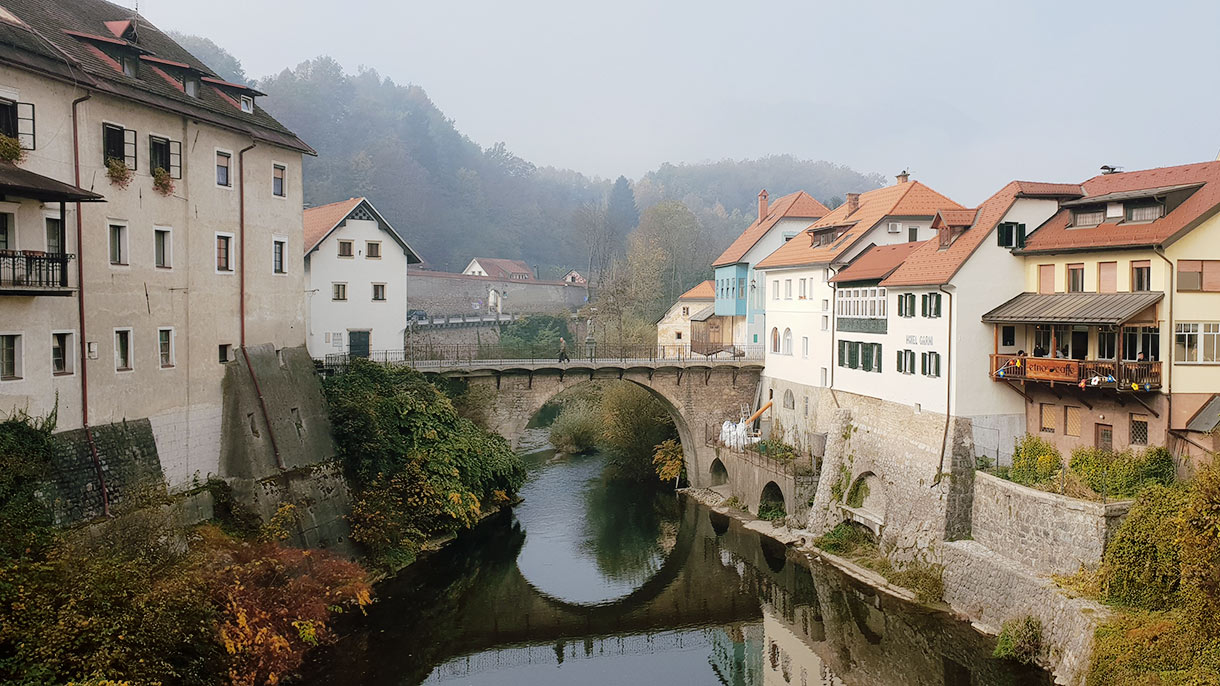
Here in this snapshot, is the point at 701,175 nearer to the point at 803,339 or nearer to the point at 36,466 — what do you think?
the point at 803,339

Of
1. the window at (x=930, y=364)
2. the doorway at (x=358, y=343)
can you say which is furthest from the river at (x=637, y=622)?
the doorway at (x=358, y=343)

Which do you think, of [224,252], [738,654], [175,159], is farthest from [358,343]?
[738,654]

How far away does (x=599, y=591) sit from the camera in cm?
2898

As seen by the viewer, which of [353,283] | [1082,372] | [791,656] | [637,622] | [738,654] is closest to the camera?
[1082,372]

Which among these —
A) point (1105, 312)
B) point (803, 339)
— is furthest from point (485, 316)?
point (1105, 312)

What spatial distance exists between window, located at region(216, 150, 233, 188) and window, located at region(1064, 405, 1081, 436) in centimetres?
2454

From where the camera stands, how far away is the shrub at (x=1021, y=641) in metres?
20.8

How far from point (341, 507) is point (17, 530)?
1091 centimetres

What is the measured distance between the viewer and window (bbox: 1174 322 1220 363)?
22.1m

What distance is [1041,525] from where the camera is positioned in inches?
872

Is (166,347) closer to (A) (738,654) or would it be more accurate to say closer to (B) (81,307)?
(B) (81,307)

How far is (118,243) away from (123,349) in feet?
8.53

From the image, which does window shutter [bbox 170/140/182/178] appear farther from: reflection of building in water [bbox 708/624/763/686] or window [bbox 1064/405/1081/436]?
window [bbox 1064/405/1081/436]

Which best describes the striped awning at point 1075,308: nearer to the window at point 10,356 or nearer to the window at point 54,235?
the window at point 54,235
